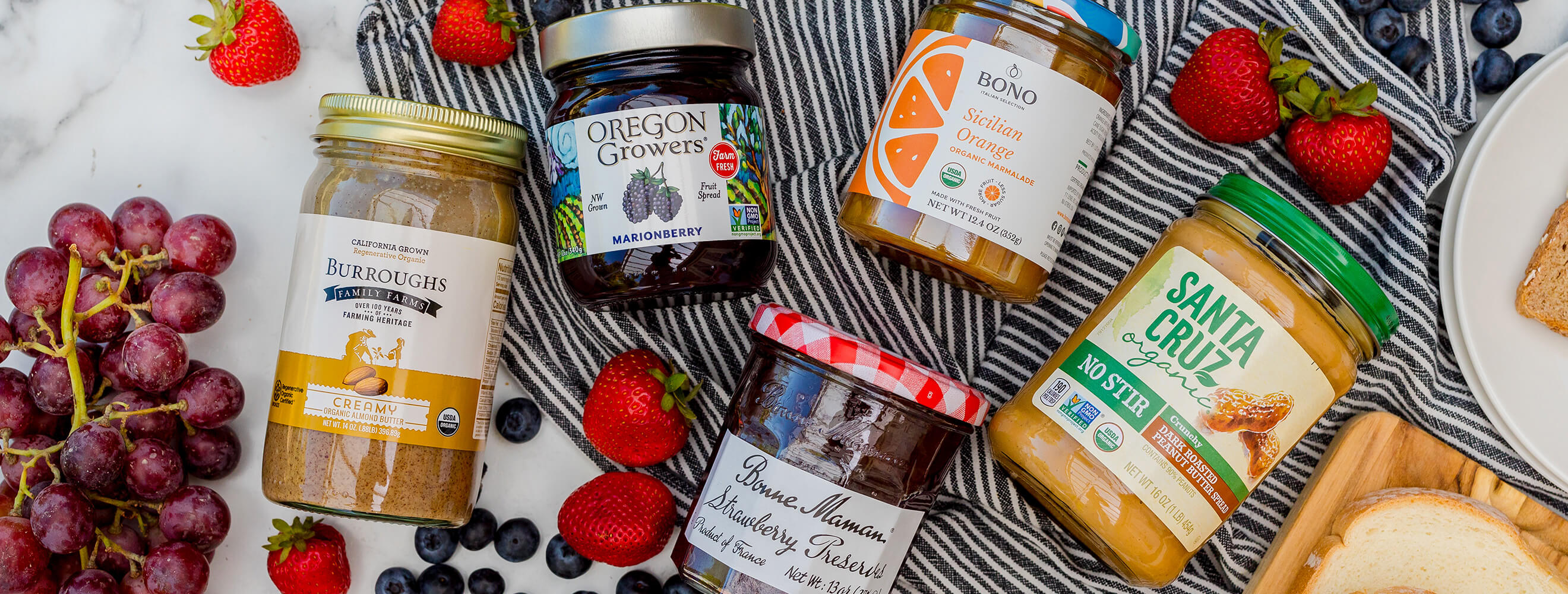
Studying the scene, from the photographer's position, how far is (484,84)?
4.32 ft

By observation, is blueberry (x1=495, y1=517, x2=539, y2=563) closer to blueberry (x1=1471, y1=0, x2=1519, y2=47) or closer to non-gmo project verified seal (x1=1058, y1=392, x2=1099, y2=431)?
non-gmo project verified seal (x1=1058, y1=392, x2=1099, y2=431)

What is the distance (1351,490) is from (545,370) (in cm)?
117

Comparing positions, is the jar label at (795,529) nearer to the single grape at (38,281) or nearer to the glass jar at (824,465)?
the glass jar at (824,465)

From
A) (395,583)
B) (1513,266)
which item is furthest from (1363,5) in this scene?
(395,583)

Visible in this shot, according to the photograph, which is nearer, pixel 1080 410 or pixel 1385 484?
pixel 1080 410

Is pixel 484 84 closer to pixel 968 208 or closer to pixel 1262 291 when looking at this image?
pixel 968 208

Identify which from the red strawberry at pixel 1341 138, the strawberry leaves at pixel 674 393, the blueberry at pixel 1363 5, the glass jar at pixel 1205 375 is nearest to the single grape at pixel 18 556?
the strawberry leaves at pixel 674 393

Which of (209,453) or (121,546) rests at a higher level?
(209,453)

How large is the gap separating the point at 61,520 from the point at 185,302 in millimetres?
294

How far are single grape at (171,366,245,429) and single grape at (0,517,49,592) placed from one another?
0.21 m

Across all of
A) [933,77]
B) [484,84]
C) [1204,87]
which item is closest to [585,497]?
[484,84]

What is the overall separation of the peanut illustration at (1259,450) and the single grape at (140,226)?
1408 millimetres

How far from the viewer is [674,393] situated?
1249 mm

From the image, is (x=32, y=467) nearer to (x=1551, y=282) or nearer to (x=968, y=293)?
(x=968, y=293)
